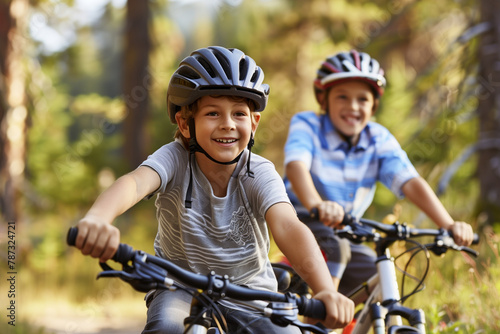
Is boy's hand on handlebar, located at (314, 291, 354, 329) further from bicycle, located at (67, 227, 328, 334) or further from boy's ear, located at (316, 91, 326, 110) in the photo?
boy's ear, located at (316, 91, 326, 110)

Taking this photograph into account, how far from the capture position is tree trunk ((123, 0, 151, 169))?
16266 millimetres

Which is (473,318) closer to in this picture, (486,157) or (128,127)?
(486,157)

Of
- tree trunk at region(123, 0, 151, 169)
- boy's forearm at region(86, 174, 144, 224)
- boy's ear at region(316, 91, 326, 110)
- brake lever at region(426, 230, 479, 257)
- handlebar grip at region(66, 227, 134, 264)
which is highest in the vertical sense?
tree trunk at region(123, 0, 151, 169)

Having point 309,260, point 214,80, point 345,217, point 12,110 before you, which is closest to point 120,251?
point 309,260

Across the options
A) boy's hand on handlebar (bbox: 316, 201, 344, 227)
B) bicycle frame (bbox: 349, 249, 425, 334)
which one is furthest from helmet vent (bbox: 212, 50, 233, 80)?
bicycle frame (bbox: 349, 249, 425, 334)

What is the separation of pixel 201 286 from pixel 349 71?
115 inches

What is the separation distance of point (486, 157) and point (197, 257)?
6.37 m

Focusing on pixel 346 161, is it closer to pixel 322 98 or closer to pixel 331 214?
pixel 322 98

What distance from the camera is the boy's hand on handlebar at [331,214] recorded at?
3.59m

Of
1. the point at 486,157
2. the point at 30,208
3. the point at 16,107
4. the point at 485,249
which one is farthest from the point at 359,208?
the point at 30,208

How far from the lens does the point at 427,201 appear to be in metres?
4.28

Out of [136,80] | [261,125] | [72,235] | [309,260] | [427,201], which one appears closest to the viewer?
[72,235]

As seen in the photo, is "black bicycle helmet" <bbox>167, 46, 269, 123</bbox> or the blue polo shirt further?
the blue polo shirt

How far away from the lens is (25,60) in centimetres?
1374
